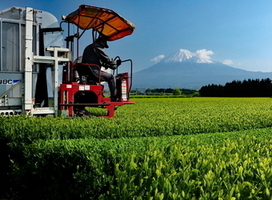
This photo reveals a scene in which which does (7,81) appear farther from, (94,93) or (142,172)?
(142,172)

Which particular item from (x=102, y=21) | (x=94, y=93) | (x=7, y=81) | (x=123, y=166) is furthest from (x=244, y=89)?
(x=123, y=166)

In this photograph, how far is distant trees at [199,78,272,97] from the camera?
55219 millimetres

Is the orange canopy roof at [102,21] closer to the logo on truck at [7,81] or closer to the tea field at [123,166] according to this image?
the logo on truck at [7,81]

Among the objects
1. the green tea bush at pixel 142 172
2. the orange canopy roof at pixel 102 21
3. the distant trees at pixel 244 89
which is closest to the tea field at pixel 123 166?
the green tea bush at pixel 142 172

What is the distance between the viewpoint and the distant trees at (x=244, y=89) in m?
55.2

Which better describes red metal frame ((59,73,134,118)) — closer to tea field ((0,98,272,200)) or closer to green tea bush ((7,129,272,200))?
tea field ((0,98,272,200))

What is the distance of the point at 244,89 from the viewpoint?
57.1m

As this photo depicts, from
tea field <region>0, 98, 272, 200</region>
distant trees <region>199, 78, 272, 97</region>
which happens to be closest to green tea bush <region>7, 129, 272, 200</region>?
tea field <region>0, 98, 272, 200</region>

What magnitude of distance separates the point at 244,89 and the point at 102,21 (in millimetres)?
51162

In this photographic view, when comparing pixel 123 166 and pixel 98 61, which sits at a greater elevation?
pixel 98 61

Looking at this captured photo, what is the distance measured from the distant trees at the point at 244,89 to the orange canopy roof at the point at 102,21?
4917 cm

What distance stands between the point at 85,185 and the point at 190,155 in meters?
1.31

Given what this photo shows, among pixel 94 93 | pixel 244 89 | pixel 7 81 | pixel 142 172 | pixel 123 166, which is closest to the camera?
pixel 142 172

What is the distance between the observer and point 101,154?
4.17m
